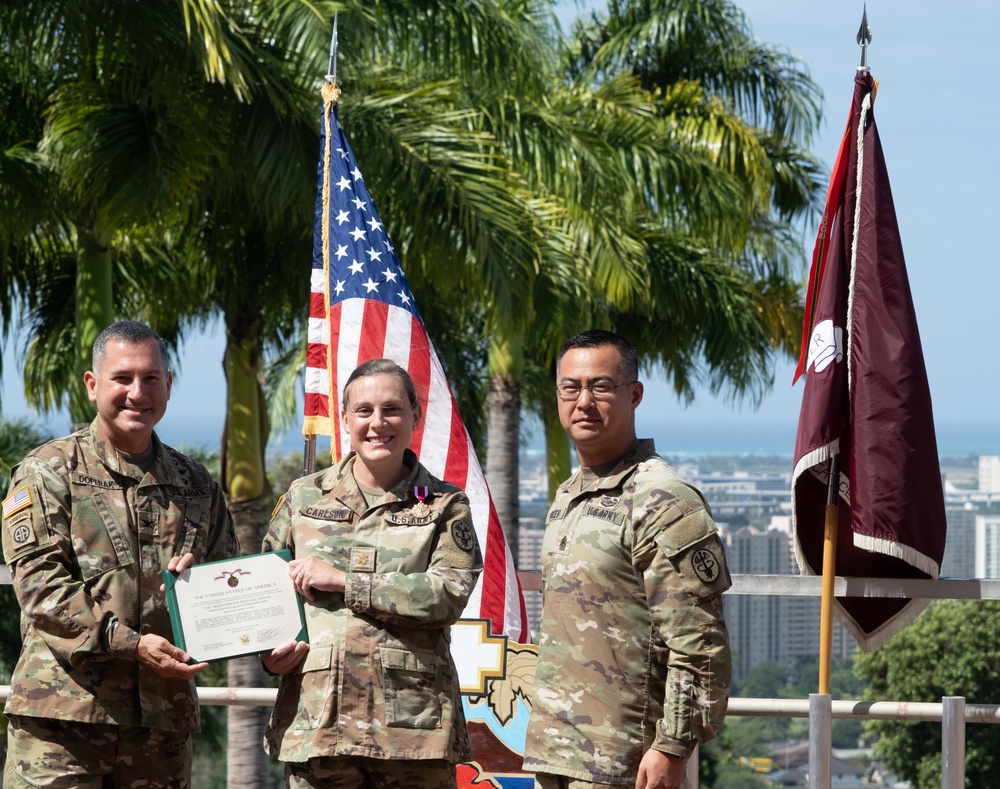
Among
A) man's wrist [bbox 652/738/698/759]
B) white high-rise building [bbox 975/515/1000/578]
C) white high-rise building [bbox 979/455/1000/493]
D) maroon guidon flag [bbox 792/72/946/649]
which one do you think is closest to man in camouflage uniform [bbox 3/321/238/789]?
man's wrist [bbox 652/738/698/759]

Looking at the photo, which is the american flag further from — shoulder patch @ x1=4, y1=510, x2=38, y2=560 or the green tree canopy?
the green tree canopy

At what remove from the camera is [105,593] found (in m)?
3.54

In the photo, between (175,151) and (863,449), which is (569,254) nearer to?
(175,151)

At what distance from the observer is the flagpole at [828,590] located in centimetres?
415

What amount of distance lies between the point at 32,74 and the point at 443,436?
7061 millimetres

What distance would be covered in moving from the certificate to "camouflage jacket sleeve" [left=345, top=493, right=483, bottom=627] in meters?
0.19

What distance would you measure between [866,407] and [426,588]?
171cm

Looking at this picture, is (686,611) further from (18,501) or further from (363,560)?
(18,501)

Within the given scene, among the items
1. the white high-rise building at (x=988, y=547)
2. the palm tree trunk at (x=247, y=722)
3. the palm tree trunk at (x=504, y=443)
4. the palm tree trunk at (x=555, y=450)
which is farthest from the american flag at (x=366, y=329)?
the white high-rise building at (x=988, y=547)

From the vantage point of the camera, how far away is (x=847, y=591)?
421cm

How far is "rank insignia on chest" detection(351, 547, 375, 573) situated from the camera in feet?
11.3

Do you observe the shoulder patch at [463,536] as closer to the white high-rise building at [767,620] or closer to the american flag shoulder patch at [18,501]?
the american flag shoulder patch at [18,501]

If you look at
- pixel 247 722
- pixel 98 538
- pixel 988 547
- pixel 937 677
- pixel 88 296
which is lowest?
pixel 988 547

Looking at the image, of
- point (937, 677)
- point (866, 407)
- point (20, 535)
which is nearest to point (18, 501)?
point (20, 535)
